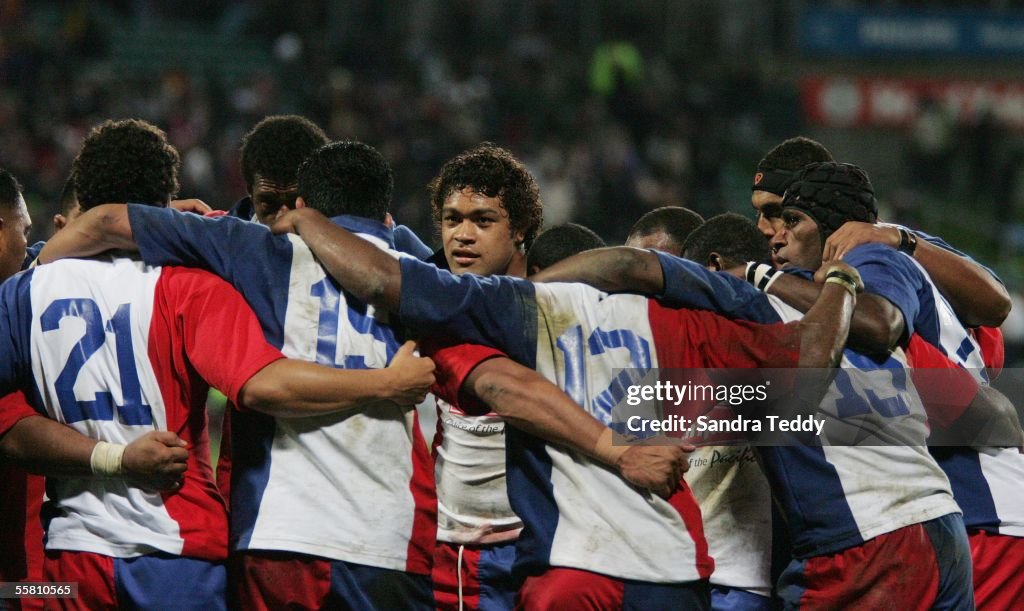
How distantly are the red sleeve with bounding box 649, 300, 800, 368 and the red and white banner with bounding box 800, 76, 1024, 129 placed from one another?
19906 mm

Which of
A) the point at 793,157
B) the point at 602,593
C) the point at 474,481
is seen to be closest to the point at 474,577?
the point at 474,481

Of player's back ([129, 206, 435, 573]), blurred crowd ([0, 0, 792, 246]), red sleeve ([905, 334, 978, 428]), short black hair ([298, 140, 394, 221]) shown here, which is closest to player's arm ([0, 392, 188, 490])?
player's back ([129, 206, 435, 573])

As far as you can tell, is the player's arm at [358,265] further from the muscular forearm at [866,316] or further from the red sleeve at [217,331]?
the muscular forearm at [866,316]

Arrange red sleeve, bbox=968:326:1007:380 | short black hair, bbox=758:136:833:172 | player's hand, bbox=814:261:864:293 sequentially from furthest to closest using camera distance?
short black hair, bbox=758:136:833:172 → red sleeve, bbox=968:326:1007:380 → player's hand, bbox=814:261:864:293

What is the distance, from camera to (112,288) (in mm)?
3984

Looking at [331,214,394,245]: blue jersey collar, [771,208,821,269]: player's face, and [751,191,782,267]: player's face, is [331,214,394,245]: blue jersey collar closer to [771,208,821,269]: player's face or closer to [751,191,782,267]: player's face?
[771,208,821,269]: player's face

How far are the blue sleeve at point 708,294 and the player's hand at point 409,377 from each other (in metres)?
0.81

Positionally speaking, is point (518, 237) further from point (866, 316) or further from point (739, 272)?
point (866, 316)

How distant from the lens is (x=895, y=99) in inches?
928

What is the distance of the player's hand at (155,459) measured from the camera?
3828mm

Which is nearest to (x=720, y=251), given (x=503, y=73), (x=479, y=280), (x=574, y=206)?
(x=479, y=280)

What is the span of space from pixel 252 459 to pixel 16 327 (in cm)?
90

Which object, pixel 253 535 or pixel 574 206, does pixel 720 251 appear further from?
pixel 574 206

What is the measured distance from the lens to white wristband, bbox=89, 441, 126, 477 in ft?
12.6
